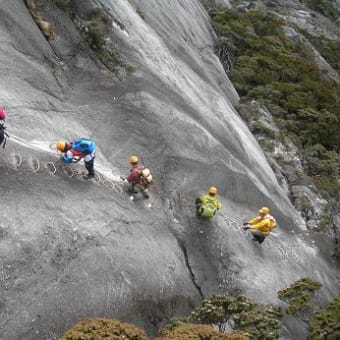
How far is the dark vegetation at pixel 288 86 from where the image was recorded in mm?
31250

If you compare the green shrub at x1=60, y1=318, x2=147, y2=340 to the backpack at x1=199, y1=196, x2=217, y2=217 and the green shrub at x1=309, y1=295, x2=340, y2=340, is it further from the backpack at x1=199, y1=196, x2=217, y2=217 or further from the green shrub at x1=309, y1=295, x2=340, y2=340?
the backpack at x1=199, y1=196, x2=217, y2=217

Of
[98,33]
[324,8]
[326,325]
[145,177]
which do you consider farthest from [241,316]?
[324,8]

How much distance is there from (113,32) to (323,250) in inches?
529

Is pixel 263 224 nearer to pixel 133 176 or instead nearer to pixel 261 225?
pixel 261 225

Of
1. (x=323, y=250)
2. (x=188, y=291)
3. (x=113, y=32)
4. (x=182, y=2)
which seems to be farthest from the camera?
(x=182, y=2)

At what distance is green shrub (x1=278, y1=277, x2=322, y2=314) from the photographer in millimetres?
15519

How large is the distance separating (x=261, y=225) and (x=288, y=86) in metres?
20.8

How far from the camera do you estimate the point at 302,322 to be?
680 inches

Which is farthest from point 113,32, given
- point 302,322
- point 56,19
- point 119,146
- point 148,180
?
point 302,322

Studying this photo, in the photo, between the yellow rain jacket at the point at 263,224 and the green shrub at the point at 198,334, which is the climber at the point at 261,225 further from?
the green shrub at the point at 198,334

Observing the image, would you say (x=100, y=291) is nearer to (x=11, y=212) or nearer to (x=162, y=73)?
(x=11, y=212)

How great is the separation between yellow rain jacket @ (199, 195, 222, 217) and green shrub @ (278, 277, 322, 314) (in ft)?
11.4

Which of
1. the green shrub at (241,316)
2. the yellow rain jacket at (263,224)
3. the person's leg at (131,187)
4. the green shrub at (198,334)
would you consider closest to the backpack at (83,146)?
the person's leg at (131,187)

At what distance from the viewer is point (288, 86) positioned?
3681 centimetres
